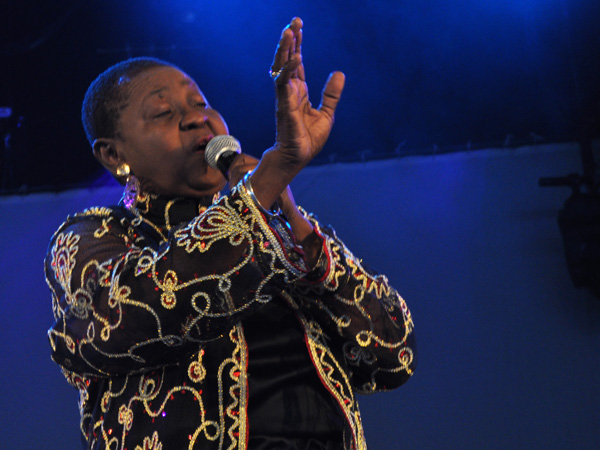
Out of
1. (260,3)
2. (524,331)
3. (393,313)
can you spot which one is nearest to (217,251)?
(393,313)

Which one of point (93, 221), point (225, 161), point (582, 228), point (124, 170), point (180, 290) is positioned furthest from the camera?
point (582, 228)

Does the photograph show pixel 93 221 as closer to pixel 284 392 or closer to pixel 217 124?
pixel 217 124

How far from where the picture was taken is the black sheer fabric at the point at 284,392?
1084 millimetres

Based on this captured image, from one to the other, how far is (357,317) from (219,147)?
36 centimetres

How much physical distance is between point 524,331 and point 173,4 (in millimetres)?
2105

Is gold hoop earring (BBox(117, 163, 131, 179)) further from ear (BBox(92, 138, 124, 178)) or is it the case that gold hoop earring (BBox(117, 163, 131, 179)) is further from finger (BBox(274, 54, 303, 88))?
finger (BBox(274, 54, 303, 88))

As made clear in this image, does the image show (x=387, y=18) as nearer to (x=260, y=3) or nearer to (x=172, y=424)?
(x=260, y=3)

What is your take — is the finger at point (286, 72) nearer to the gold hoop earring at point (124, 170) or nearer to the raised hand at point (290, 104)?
the raised hand at point (290, 104)

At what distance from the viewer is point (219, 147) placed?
111 centimetres

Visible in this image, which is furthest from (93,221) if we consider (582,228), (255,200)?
(582,228)

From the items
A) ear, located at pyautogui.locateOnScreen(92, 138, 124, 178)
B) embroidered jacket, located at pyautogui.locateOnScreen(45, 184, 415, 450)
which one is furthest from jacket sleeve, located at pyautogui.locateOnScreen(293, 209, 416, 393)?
ear, located at pyautogui.locateOnScreen(92, 138, 124, 178)

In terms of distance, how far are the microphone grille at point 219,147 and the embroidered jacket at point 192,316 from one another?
0.10 m

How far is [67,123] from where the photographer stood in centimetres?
315

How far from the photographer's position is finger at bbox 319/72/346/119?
1.08 metres
